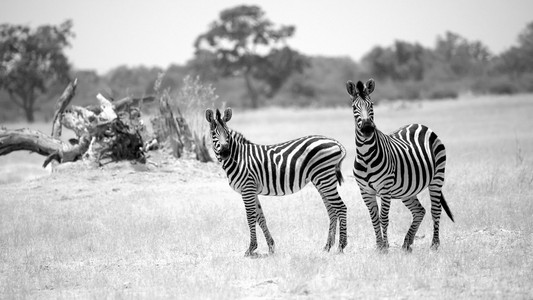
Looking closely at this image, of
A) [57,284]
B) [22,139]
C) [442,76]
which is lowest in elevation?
[57,284]

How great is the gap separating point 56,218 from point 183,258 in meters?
3.86

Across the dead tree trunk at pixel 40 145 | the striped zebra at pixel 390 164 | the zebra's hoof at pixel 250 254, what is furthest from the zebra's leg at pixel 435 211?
the dead tree trunk at pixel 40 145

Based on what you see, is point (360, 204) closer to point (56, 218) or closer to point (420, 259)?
point (420, 259)

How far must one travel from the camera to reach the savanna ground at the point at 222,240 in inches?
280

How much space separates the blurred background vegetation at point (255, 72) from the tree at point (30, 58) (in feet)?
0.24

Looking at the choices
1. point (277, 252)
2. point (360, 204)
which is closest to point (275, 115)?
point (360, 204)

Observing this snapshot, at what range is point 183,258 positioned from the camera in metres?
8.97

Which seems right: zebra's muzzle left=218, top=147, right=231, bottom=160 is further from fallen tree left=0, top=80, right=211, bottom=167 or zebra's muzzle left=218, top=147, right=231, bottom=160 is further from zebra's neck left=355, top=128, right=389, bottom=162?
fallen tree left=0, top=80, right=211, bottom=167

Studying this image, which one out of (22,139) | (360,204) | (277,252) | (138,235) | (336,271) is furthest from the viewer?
(22,139)

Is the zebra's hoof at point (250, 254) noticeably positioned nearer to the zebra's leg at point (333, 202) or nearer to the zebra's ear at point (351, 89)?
the zebra's leg at point (333, 202)

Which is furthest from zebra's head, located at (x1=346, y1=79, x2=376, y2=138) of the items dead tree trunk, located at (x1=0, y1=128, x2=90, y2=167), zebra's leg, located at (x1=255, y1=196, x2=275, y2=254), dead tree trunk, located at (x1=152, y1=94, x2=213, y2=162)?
dead tree trunk, located at (x1=0, y1=128, x2=90, y2=167)

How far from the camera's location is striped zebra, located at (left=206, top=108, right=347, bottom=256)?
8664mm

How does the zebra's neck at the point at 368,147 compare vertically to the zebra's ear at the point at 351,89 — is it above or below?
below

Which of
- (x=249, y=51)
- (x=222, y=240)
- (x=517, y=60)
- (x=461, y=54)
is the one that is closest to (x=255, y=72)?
(x=249, y=51)
